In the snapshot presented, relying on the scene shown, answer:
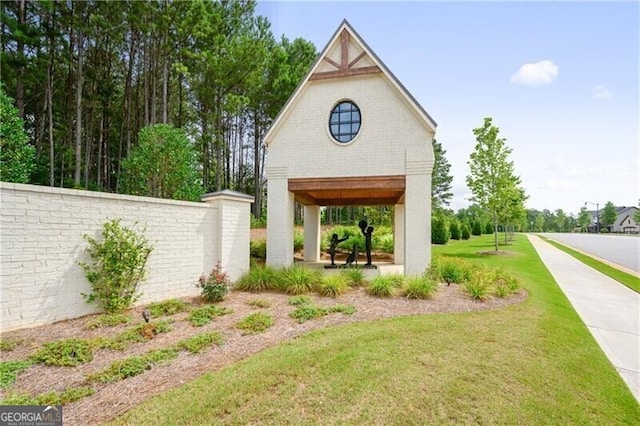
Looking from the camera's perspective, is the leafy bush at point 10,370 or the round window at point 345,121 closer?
the leafy bush at point 10,370

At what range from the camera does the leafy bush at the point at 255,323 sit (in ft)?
18.4

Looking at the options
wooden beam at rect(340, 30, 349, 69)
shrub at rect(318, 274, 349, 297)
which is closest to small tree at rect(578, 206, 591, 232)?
wooden beam at rect(340, 30, 349, 69)

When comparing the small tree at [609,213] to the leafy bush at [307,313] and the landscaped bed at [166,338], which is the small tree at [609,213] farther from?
the leafy bush at [307,313]

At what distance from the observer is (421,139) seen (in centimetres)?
961

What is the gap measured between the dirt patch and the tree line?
12399 millimetres

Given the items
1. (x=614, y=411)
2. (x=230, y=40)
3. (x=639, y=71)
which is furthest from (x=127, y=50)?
(x=614, y=411)

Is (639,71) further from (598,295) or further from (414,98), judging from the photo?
(598,295)

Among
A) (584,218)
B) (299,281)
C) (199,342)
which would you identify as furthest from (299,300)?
(584,218)

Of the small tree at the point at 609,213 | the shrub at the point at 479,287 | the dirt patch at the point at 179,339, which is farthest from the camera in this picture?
the small tree at the point at 609,213

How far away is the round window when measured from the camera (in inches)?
402

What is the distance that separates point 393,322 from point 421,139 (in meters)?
6.07

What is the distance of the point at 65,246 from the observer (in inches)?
231

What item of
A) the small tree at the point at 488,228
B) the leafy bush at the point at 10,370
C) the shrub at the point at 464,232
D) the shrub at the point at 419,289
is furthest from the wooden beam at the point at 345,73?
the small tree at the point at 488,228
